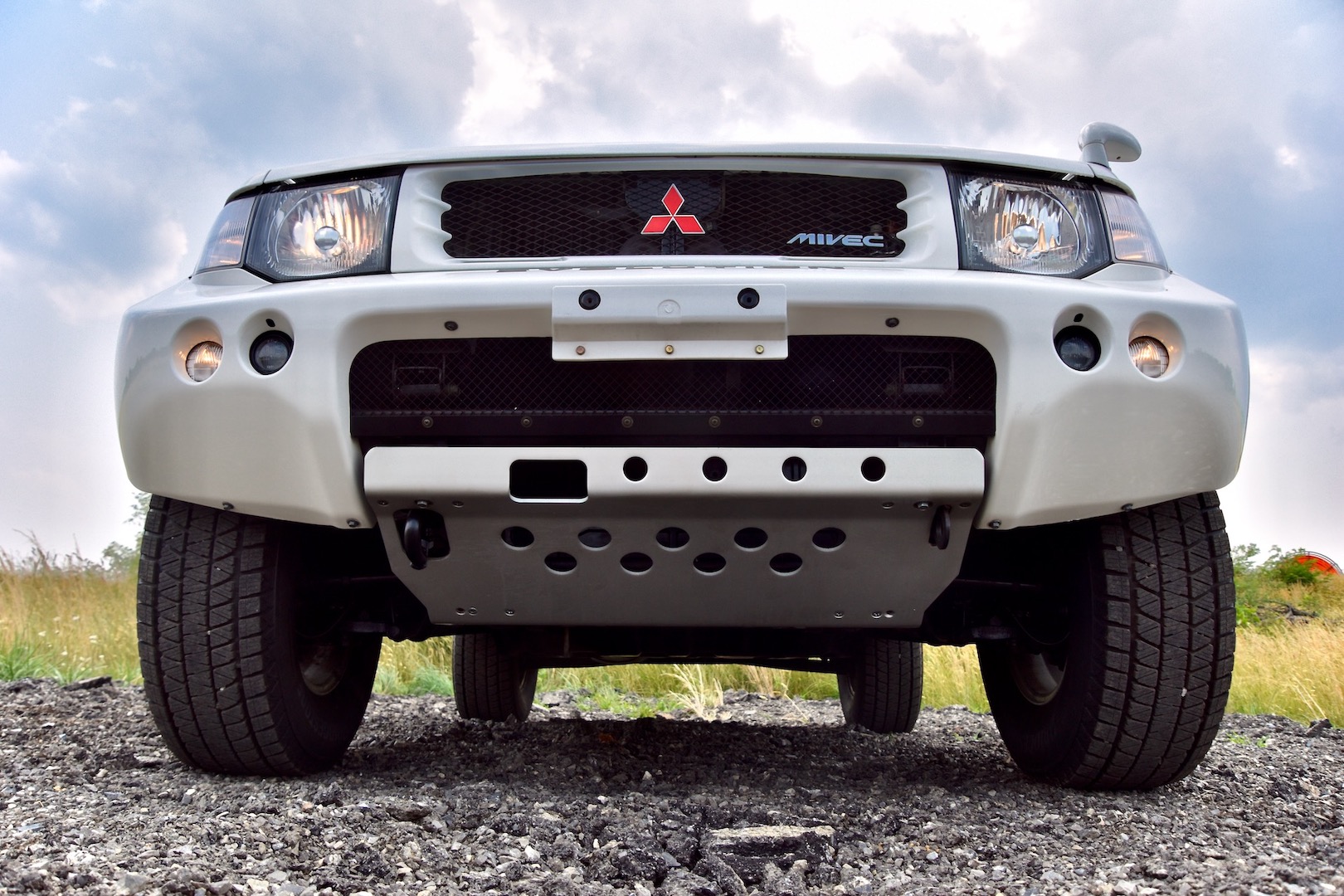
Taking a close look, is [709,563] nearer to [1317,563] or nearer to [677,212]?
[677,212]

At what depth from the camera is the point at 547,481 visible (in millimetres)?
2166

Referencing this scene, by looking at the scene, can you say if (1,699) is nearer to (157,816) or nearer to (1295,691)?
(157,816)

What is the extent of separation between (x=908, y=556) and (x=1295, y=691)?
5387 mm

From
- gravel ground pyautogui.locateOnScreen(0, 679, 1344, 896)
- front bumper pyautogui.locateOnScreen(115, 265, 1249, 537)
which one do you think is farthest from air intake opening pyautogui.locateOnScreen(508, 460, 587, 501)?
gravel ground pyautogui.locateOnScreen(0, 679, 1344, 896)

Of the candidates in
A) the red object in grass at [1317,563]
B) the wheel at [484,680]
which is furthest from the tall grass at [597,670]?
the red object in grass at [1317,563]

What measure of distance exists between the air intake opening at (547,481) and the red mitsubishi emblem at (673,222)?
55 centimetres

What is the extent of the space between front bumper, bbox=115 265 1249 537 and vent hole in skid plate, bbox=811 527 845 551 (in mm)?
276

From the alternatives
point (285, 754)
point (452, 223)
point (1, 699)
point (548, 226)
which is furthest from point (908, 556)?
point (1, 699)

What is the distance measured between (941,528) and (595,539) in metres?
0.70

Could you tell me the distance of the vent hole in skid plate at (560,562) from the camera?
2240mm

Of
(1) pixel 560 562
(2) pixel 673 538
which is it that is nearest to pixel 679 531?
(2) pixel 673 538

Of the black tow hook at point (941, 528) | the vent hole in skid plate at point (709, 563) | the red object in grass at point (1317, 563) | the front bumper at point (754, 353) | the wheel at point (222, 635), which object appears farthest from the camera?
the red object in grass at point (1317, 563)

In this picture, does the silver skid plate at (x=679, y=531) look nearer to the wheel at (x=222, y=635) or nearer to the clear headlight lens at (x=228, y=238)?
the wheel at (x=222, y=635)

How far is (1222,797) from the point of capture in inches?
101
